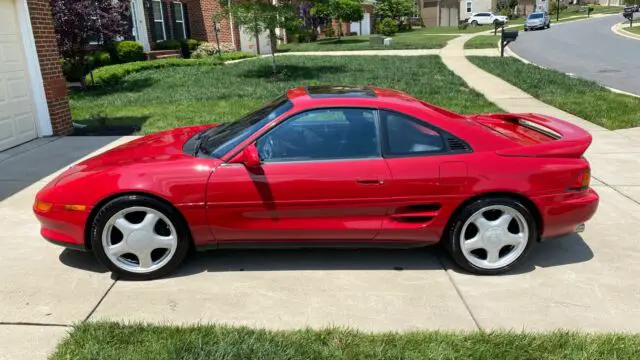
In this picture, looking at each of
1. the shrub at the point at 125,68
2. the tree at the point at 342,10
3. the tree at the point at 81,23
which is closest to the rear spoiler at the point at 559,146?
the tree at the point at 81,23

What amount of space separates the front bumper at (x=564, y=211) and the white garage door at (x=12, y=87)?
756 cm

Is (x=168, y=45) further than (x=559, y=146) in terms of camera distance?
Yes

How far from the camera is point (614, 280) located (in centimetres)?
376

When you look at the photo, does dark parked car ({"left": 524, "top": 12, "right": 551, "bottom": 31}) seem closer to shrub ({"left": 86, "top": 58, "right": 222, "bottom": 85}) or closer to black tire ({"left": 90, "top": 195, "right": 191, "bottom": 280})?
shrub ({"left": 86, "top": 58, "right": 222, "bottom": 85})

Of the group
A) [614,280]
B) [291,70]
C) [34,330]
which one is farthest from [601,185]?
[291,70]

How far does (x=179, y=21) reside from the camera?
2552 cm

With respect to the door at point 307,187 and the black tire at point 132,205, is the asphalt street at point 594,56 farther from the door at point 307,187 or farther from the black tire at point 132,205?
the black tire at point 132,205

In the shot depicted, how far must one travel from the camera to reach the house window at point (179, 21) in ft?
82.3

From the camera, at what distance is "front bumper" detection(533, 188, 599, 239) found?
12.1 feet

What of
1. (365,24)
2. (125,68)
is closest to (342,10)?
(365,24)

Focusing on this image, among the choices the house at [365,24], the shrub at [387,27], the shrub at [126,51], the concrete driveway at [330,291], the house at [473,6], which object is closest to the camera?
the concrete driveway at [330,291]

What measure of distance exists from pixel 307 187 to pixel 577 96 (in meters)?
10.0

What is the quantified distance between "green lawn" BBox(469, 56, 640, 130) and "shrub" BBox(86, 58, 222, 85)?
11010 mm

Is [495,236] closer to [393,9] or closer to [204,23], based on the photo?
[204,23]
